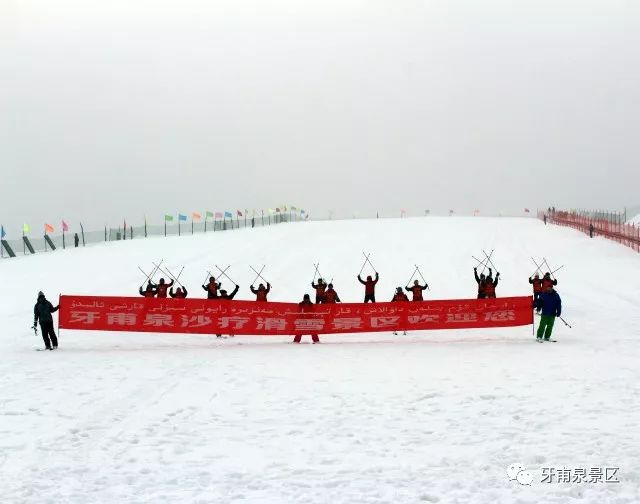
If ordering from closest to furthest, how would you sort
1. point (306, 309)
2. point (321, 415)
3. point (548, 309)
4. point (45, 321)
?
point (321, 415) < point (45, 321) < point (548, 309) < point (306, 309)

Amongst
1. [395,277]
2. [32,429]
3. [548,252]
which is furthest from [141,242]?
[32,429]

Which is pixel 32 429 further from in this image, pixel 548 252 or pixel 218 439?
pixel 548 252

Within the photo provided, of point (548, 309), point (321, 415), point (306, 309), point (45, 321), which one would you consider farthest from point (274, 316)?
point (321, 415)

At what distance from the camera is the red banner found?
18.5m

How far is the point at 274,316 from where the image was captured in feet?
61.5

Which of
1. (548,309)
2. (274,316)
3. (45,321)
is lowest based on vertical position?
(274,316)

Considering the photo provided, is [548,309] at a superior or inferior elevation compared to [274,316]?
superior

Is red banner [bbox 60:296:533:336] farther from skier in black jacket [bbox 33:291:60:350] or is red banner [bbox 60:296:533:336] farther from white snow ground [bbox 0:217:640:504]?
skier in black jacket [bbox 33:291:60:350]

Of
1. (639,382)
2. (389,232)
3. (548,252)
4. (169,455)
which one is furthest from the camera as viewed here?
(389,232)

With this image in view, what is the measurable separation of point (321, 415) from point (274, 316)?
8.44 metres

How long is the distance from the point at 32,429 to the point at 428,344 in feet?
34.2

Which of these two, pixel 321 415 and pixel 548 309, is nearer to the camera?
pixel 321 415

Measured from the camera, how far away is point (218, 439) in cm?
933

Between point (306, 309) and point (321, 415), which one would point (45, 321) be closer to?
point (306, 309)
